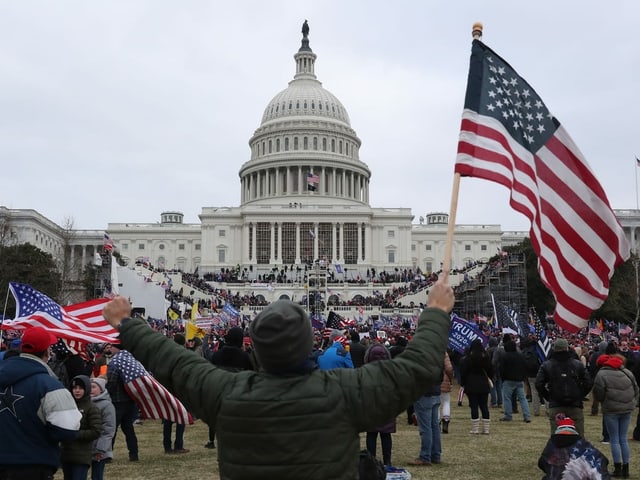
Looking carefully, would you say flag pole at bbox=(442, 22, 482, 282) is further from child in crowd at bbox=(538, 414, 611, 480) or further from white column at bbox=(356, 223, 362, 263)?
white column at bbox=(356, 223, 362, 263)

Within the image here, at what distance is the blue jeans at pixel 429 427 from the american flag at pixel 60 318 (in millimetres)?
4618

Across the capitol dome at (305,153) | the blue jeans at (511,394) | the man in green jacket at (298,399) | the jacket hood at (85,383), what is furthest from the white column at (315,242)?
the man in green jacket at (298,399)

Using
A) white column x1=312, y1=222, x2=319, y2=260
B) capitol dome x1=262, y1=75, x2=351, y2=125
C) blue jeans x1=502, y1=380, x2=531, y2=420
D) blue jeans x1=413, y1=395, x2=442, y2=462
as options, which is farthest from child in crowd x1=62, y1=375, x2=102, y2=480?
capitol dome x1=262, y1=75, x2=351, y2=125

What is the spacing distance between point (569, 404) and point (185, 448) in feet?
21.3

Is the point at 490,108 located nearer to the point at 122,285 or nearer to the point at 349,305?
the point at 122,285

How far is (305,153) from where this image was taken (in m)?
107

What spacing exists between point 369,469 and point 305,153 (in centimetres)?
10374

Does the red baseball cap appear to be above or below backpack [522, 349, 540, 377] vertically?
above

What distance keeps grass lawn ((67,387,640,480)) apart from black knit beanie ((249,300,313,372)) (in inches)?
284

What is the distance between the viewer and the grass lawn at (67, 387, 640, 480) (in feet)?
35.3

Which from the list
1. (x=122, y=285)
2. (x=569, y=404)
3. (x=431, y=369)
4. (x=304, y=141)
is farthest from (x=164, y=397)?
(x=304, y=141)

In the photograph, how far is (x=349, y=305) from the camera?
6544 cm

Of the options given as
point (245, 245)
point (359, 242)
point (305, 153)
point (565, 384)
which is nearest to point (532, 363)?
point (565, 384)

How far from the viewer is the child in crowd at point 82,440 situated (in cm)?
750
